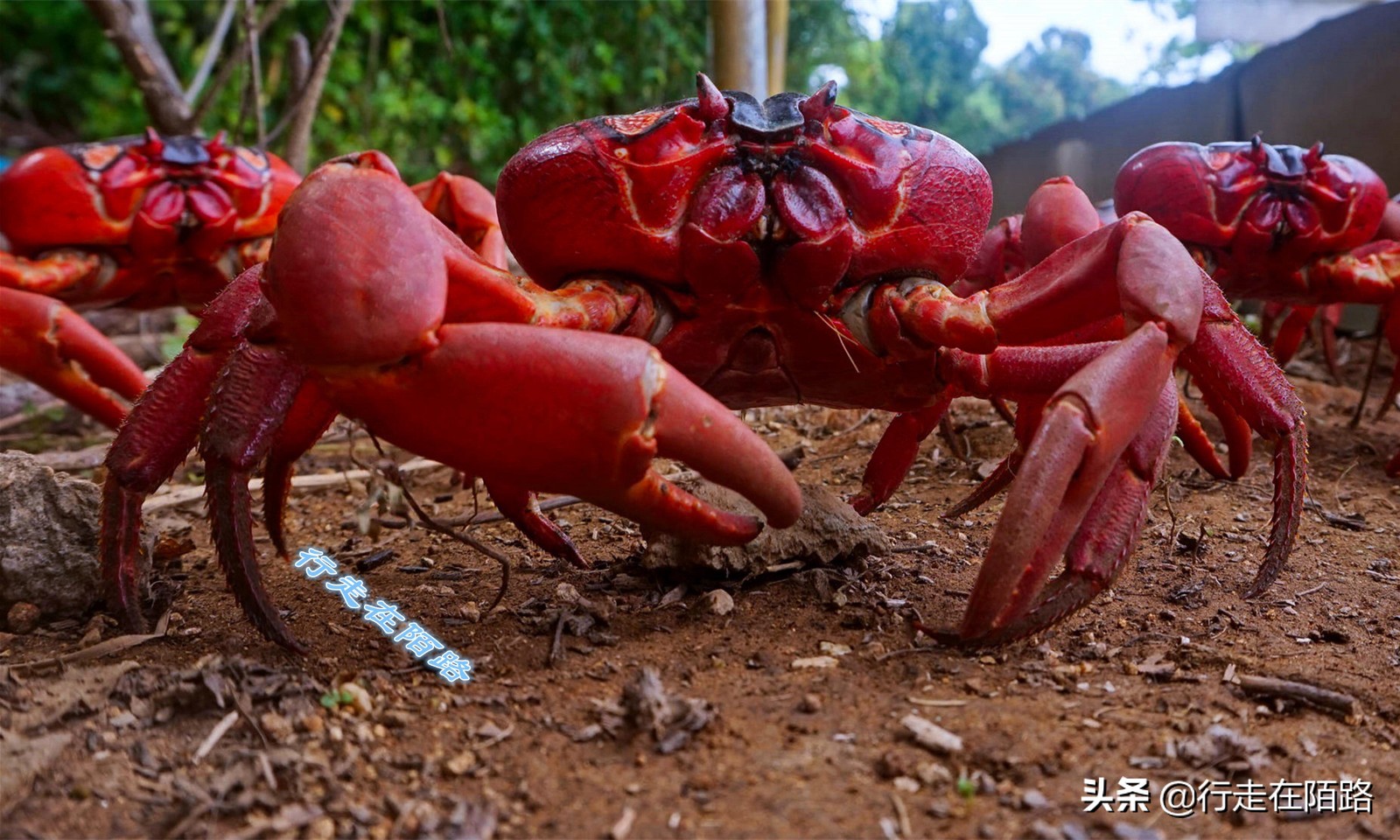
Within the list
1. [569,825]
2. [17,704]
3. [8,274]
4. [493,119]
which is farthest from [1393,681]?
[493,119]

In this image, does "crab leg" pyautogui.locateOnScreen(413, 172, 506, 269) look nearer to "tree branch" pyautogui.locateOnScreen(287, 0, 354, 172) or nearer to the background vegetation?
"tree branch" pyautogui.locateOnScreen(287, 0, 354, 172)

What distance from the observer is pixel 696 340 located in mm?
2480

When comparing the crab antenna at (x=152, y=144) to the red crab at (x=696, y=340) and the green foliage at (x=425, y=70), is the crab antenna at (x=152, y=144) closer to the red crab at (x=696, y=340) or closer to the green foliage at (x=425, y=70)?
the red crab at (x=696, y=340)

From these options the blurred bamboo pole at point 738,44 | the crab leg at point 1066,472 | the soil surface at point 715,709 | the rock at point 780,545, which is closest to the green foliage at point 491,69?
the blurred bamboo pole at point 738,44

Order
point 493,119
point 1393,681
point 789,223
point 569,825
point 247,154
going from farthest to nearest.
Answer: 1. point 493,119
2. point 247,154
3. point 789,223
4. point 1393,681
5. point 569,825

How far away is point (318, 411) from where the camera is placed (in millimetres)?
2635

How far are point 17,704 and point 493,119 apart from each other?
421 inches

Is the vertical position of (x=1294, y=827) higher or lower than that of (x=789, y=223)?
lower

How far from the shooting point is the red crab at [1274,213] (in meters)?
4.18

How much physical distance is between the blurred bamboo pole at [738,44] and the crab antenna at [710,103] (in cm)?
245

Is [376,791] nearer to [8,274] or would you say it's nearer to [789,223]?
[789,223]

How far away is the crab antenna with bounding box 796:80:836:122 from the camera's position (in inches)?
90.9

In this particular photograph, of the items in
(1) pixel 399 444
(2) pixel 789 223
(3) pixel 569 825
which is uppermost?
(2) pixel 789 223

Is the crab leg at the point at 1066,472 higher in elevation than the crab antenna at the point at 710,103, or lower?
lower
